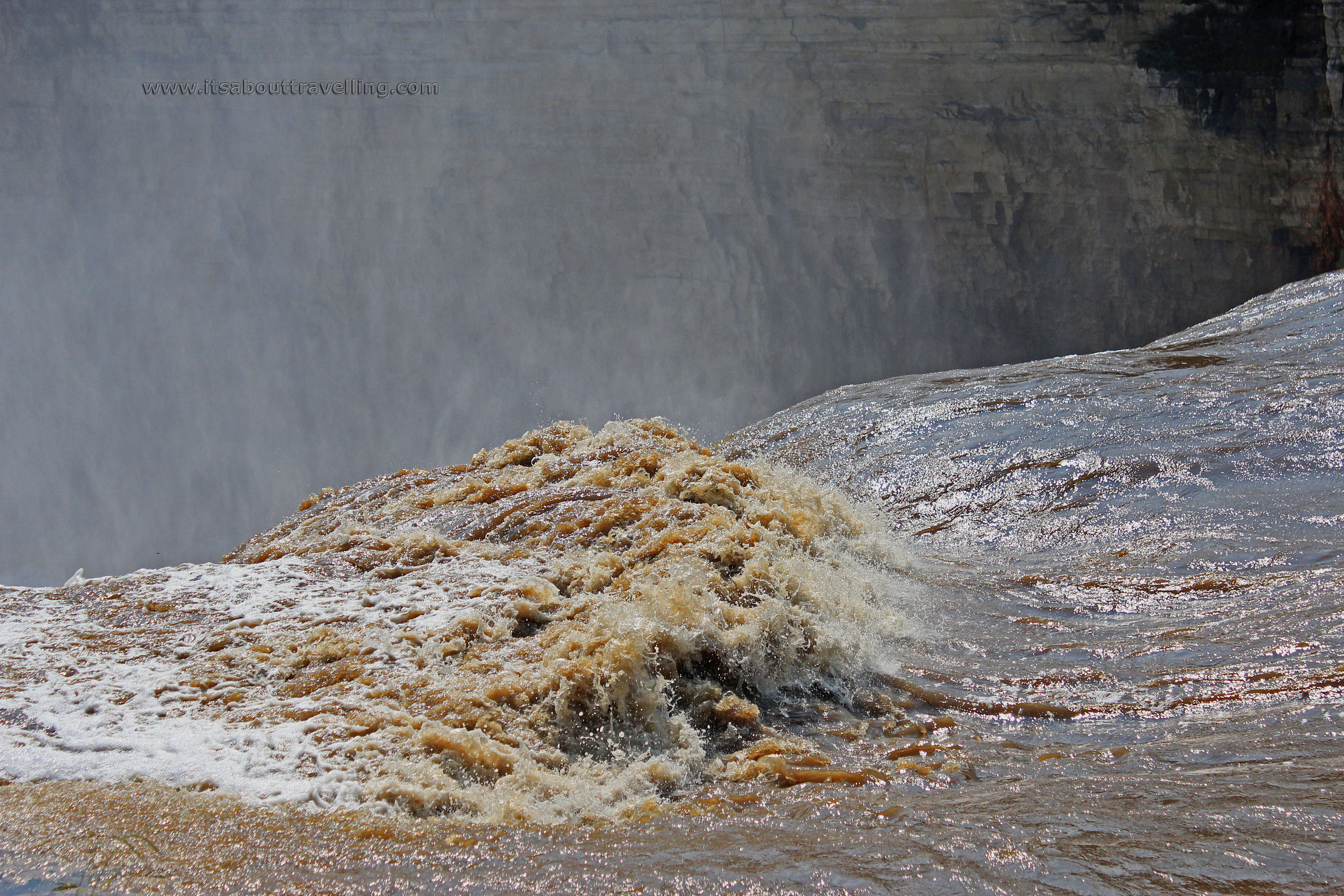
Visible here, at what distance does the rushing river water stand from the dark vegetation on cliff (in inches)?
362

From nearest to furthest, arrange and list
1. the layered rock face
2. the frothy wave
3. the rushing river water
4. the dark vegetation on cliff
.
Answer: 1. the rushing river water
2. the frothy wave
3. the dark vegetation on cliff
4. the layered rock face

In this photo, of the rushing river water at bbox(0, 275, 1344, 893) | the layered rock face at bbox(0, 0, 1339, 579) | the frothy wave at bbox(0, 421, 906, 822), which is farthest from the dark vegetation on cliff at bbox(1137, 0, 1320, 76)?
the frothy wave at bbox(0, 421, 906, 822)

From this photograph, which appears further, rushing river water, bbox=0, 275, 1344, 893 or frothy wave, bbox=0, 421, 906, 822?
frothy wave, bbox=0, 421, 906, 822

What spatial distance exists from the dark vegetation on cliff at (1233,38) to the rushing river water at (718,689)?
30.1 ft

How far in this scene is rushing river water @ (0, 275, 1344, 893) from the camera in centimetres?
270

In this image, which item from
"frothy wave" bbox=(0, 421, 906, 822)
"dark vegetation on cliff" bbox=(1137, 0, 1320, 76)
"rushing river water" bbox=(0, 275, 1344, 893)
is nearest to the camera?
"rushing river water" bbox=(0, 275, 1344, 893)

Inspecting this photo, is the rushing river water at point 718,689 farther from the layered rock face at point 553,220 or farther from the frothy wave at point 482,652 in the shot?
the layered rock face at point 553,220

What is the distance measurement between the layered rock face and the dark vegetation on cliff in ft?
0.37

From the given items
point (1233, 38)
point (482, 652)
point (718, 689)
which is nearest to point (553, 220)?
point (1233, 38)

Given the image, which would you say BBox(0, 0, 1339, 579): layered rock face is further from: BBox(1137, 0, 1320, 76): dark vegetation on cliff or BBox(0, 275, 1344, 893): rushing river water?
BBox(0, 275, 1344, 893): rushing river water

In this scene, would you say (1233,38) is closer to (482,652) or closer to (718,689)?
(718,689)

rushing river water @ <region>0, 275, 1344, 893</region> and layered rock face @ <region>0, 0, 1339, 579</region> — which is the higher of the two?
layered rock face @ <region>0, 0, 1339, 579</region>

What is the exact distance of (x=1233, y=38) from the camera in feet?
44.9

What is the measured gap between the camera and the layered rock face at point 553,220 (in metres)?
14.2
